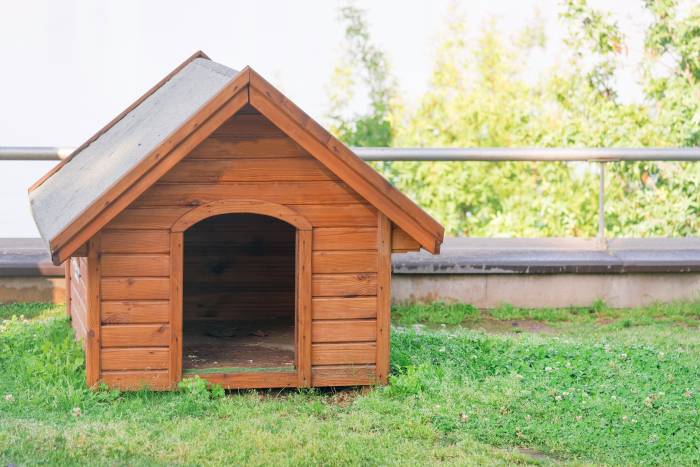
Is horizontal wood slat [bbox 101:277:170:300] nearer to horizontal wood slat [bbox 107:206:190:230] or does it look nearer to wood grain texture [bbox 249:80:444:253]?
horizontal wood slat [bbox 107:206:190:230]

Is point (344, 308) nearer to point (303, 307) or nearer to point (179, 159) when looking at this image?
point (303, 307)

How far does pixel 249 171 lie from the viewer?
19.4ft

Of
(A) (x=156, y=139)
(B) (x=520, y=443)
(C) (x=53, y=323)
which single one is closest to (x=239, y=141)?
(A) (x=156, y=139)

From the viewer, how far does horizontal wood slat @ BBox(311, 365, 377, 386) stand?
→ 6.12 m

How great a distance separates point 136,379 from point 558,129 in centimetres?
994

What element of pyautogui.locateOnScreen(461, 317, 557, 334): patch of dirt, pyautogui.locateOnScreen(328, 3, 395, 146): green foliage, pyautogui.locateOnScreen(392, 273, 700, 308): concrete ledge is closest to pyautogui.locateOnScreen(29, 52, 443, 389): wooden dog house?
pyautogui.locateOnScreen(461, 317, 557, 334): patch of dirt

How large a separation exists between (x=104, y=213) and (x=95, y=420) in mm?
1121

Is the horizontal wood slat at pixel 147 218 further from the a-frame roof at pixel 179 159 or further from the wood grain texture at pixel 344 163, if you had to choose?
the wood grain texture at pixel 344 163

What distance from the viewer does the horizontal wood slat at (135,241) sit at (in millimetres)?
5844

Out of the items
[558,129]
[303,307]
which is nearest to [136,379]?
[303,307]

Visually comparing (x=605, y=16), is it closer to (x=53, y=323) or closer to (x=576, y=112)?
(x=576, y=112)

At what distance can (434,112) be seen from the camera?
1733cm

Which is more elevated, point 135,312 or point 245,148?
point 245,148

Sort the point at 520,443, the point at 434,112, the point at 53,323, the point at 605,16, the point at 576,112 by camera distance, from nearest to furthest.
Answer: the point at 520,443 → the point at 53,323 → the point at 605,16 → the point at 576,112 → the point at 434,112
